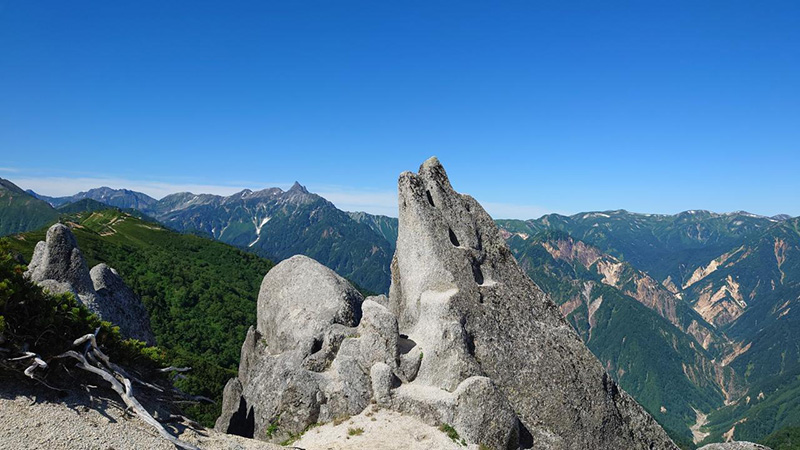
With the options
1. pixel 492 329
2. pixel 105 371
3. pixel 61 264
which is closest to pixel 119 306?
pixel 61 264

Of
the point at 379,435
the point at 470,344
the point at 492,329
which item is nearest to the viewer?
the point at 379,435

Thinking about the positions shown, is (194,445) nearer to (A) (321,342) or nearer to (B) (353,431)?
(B) (353,431)

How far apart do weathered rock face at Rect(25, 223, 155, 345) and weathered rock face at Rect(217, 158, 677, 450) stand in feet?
30.4

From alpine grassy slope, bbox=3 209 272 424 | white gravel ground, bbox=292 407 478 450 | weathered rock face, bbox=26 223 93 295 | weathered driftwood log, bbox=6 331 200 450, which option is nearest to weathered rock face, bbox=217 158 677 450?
white gravel ground, bbox=292 407 478 450

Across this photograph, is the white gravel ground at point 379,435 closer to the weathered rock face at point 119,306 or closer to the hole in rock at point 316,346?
the hole in rock at point 316,346

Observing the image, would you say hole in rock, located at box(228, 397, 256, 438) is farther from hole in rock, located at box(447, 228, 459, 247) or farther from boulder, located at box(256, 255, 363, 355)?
hole in rock, located at box(447, 228, 459, 247)

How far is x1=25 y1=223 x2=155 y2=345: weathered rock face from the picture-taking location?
34.0 m

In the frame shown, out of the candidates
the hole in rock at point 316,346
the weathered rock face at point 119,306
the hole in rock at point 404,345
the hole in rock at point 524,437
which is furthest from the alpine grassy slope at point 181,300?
the hole in rock at point 524,437

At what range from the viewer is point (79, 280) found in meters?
34.9

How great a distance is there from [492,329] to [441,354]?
181 inches

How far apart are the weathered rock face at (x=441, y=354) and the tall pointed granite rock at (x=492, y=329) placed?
8 cm

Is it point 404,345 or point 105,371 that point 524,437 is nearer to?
point 404,345

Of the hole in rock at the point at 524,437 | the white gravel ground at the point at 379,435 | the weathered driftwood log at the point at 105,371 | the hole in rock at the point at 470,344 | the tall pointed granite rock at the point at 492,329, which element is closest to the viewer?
the weathered driftwood log at the point at 105,371

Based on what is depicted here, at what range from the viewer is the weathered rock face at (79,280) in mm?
33969
